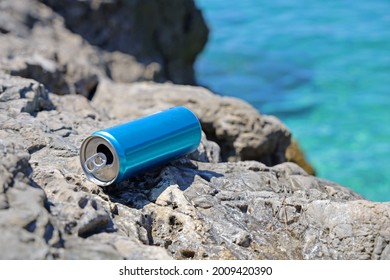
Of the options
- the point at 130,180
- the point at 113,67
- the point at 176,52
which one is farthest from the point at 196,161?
the point at 176,52

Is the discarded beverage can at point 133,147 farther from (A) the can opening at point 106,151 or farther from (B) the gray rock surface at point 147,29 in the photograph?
(B) the gray rock surface at point 147,29

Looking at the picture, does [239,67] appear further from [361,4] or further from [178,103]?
[178,103]

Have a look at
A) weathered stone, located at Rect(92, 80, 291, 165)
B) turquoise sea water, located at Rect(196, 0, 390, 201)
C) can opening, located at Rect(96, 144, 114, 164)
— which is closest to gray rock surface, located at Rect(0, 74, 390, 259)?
can opening, located at Rect(96, 144, 114, 164)

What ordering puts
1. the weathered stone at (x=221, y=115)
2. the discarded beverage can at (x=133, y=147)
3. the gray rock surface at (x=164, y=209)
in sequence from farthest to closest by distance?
the weathered stone at (x=221, y=115), the discarded beverage can at (x=133, y=147), the gray rock surface at (x=164, y=209)

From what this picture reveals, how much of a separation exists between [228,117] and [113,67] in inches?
84.9

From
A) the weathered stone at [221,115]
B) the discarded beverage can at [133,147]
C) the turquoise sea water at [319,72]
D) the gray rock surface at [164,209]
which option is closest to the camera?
the gray rock surface at [164,209]

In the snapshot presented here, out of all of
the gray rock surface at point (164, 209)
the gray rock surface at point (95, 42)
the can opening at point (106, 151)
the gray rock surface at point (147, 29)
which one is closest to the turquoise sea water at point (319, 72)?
the gray rock surface at point (147, 29)

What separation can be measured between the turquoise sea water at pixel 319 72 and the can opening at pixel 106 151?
474 centimetres

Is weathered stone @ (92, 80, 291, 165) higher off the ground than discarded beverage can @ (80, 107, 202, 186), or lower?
lower

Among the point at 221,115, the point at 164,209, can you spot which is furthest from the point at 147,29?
the point at 164,209

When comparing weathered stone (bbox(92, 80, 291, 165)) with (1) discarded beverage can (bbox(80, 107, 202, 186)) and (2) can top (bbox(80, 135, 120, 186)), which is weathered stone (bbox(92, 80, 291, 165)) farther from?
(2) can top (bbox(80, 135, 120, 186))

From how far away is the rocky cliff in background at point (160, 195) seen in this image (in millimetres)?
2977

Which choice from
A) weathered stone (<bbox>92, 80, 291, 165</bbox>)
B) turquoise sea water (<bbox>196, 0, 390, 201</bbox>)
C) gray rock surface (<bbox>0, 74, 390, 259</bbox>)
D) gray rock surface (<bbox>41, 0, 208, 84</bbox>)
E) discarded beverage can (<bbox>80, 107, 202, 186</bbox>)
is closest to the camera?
gray rock surface (<bbox>0, 74, 390, 259</bbox>)

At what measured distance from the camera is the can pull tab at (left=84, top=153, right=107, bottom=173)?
3.55m
